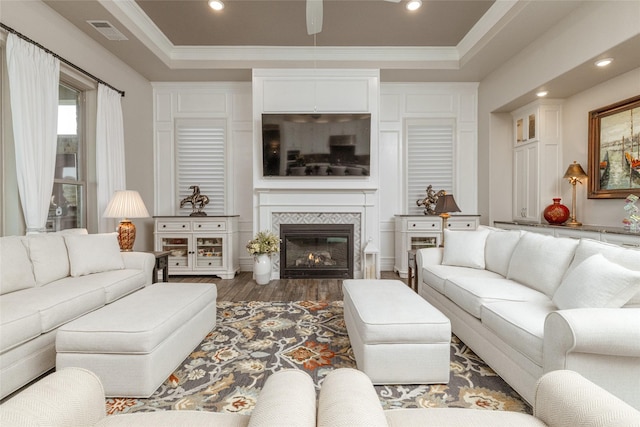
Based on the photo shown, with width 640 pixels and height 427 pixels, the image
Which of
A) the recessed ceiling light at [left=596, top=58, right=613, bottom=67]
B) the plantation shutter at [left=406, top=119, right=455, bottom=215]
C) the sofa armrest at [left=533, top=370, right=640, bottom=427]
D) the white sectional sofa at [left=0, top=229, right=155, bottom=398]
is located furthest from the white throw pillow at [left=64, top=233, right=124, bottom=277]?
the recessed ceiling light at [left=596, top=58, right=613, bottom=67]

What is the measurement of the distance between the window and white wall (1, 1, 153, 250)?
0.14m

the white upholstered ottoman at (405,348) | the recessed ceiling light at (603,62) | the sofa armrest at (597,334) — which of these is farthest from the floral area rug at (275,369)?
the recessed ceiling light at (603,62)

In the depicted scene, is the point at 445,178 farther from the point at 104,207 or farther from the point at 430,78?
the point at 104,207

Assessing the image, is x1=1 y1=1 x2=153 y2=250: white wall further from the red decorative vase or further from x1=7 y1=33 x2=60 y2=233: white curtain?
the red decorative vase

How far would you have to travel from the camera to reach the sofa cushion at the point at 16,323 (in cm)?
168

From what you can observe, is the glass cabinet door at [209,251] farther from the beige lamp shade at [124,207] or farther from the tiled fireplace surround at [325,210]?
the beige lamp shade at [124,207]

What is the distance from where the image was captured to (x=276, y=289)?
4035 millimetres

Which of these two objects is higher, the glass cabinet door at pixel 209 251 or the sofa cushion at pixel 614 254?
the sofa cushion at pixel 614 254

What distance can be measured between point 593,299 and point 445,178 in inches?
145

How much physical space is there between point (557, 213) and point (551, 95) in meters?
1.46

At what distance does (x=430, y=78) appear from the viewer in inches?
192

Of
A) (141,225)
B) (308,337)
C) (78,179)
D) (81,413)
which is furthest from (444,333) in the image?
(141,225)

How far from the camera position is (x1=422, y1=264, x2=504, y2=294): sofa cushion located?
2.79 meters

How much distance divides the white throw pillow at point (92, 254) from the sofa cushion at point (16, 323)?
2.46ft
